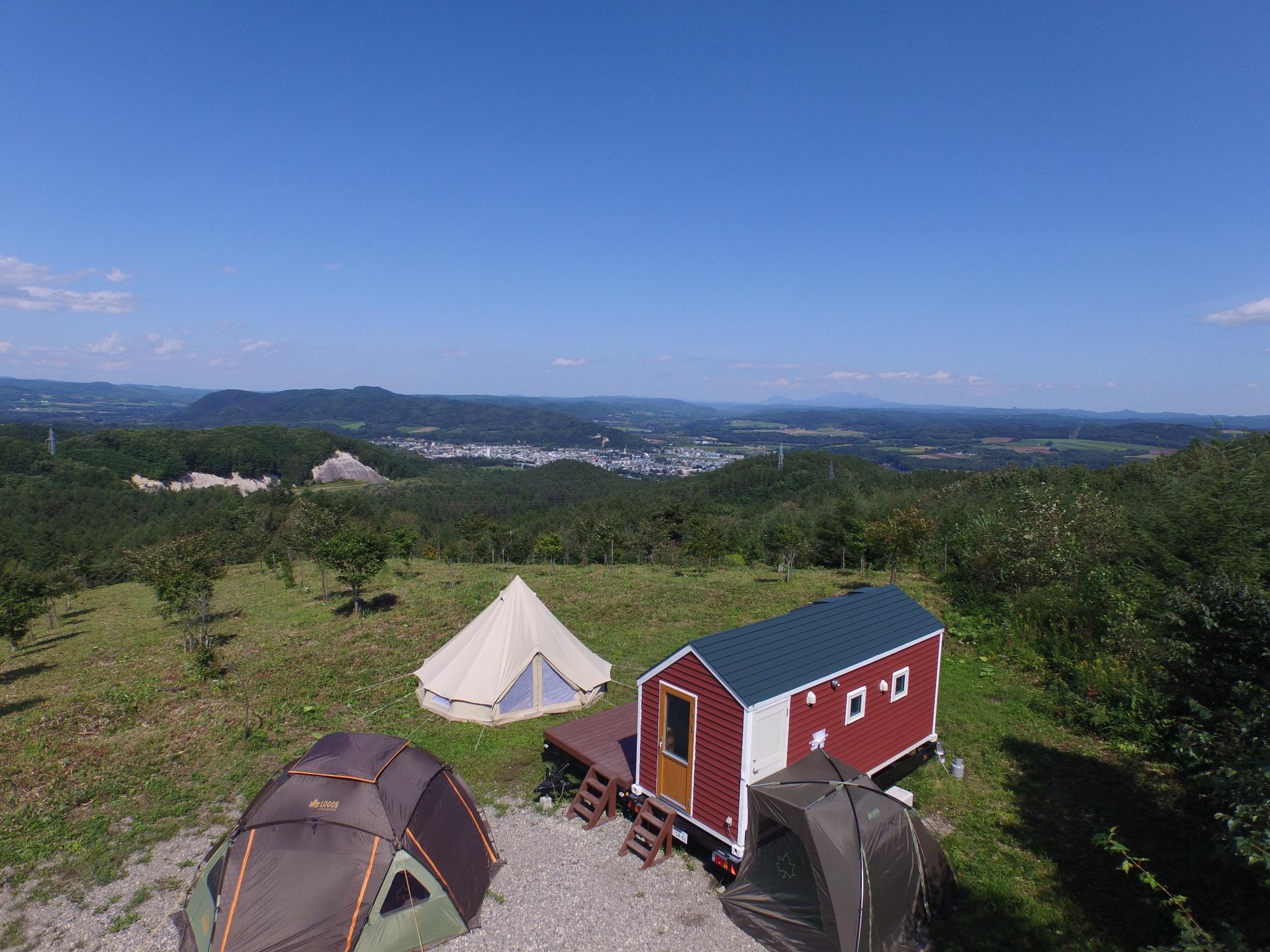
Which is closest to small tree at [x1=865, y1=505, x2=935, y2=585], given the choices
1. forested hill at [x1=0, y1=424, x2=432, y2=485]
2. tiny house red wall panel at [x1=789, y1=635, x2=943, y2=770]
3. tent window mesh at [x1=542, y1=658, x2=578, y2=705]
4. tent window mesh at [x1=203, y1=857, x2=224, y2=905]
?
tiny house red wall panel at [x1=789, y1=635, x2=943, y2=770]

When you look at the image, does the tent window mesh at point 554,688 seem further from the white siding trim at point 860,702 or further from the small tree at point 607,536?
the small tree at point 607,536

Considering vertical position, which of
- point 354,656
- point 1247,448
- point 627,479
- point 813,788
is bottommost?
point 627,479

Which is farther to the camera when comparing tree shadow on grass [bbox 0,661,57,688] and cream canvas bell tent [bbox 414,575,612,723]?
tree shadow on grass [bbox 0,661,57,688]

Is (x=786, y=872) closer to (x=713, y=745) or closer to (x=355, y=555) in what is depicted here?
(x=713, y=745)

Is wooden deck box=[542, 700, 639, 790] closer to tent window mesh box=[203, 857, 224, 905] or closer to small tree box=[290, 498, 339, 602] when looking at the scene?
tent window mesh box=[203, 857, 224, 905]

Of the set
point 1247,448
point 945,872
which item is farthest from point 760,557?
point 945,872

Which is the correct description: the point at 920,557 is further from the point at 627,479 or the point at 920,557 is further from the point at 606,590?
the point at 627,479
